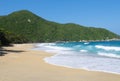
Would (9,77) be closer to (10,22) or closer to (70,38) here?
(10,22)

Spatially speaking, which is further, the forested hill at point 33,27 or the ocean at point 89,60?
the forested hill at point 33,27

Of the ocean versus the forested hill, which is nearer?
the ocean

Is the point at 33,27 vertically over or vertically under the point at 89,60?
over

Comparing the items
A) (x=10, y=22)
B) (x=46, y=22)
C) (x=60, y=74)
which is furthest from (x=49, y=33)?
(x=60, y=74)

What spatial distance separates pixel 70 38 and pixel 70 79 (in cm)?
18733

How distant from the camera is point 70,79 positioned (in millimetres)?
11586

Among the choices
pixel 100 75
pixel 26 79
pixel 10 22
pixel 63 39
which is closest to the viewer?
pixel 26 79

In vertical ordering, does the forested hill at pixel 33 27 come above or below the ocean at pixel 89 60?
above

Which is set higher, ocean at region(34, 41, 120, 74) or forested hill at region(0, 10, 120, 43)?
forested hill at region(0, 10, 120, 43)

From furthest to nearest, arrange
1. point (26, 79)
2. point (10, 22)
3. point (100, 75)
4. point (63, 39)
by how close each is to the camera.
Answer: point (63, 39) → point (10, 22) → point (100, 75) → point (26, 79)

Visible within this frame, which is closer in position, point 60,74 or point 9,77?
point 9,77

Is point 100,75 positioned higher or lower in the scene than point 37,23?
lower

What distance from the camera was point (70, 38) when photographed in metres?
199

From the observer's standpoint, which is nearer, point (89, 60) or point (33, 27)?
point (89, 60)
